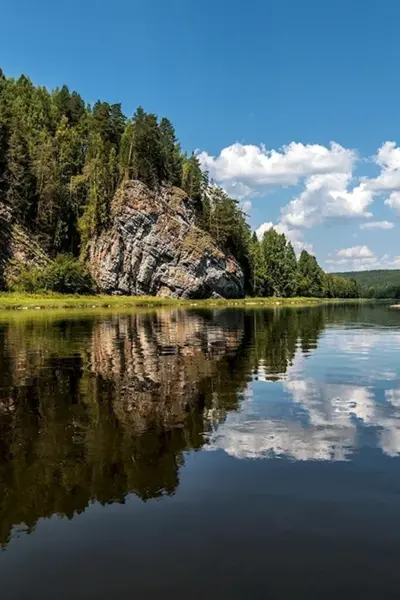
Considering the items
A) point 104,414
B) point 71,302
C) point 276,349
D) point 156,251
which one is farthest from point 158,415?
point 156,251

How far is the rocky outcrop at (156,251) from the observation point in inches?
5984

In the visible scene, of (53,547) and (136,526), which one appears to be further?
(136,526)

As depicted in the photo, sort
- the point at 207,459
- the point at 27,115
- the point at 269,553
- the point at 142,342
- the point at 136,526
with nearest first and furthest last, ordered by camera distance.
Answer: the point at 269,553 < the point at 136,526 < the point at 207,459 < the point at 142,342 < the point at 27,115

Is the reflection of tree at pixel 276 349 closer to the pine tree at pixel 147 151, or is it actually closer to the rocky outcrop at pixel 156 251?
the rocky outcrop at pixel 156 251

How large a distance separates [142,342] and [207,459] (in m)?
29.2

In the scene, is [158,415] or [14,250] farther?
[14,250]

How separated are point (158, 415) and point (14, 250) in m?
124

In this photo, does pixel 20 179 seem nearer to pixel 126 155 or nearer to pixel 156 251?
pixel 126 155

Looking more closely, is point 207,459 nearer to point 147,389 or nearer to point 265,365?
point 147,389

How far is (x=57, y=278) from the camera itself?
12569cm

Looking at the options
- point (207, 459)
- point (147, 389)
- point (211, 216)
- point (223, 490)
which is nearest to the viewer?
point (223, 490)

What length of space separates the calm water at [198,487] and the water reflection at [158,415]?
7cm

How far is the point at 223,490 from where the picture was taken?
1109 centimetres

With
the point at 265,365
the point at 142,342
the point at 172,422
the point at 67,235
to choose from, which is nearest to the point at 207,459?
the point at 172,422
